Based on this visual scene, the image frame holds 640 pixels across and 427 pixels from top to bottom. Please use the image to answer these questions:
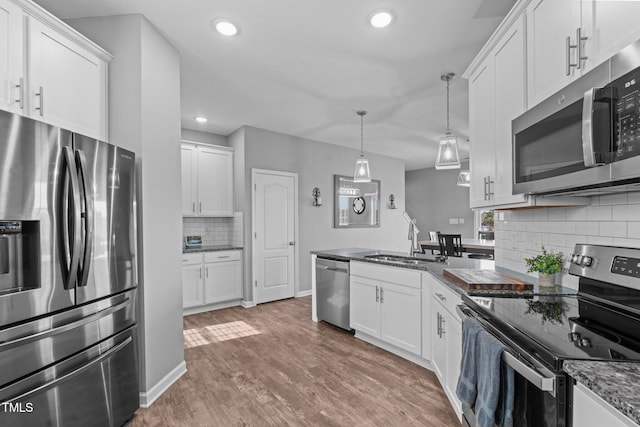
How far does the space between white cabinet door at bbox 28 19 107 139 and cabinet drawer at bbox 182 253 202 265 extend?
2.36 m

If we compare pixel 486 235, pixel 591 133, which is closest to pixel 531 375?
pixel 591 133

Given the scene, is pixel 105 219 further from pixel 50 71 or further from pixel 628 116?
pixel 628 116

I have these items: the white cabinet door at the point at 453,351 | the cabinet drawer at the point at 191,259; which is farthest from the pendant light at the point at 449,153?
the cabinet drawer at the point at 191,259

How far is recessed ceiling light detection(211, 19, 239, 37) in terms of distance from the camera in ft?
7.46

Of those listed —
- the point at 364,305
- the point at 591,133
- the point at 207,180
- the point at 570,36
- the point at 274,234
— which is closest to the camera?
the point at 591,133

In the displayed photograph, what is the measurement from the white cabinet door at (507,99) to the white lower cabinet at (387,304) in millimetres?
1046

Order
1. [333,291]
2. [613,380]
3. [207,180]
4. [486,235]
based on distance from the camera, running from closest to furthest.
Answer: [613,380], [333,291], [207,180], [486,235]

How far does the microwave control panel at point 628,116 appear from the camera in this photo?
96 cm

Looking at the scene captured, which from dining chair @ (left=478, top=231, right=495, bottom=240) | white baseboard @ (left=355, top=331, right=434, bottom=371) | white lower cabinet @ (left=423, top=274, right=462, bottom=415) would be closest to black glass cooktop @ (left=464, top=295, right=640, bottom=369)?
white lower cabinet @ (left=423, top=274, right=462, bottom=415)

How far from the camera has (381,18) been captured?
2.23m

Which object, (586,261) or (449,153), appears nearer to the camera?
(586,261)

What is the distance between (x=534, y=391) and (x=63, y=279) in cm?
205

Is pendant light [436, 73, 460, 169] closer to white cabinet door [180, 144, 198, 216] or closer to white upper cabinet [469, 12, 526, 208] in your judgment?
white upper cabinet [469, 12, 526, 208]

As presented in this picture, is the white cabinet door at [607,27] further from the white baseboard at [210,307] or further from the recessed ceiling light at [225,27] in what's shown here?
the white baseboard at [210,307]
